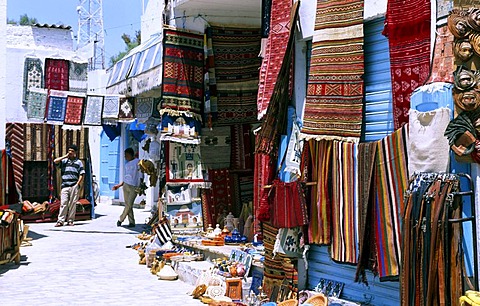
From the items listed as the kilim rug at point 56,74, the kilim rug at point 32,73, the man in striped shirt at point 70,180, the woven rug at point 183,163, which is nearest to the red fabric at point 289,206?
the woven rug at point 183,163

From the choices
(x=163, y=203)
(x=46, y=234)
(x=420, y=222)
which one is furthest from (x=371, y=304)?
(x=46, y=234)

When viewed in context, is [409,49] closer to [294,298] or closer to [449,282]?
[449,282]

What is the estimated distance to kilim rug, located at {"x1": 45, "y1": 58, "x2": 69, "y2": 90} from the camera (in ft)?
64.6

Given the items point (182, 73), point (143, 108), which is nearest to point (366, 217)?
point (182, 73)

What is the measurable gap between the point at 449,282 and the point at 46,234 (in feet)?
35.3

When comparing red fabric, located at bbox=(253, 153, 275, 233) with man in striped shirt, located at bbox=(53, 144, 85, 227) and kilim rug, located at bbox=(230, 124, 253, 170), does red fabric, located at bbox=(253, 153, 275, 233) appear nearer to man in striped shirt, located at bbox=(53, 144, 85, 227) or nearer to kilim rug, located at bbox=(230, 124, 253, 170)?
kilim rug, located at bbox=(230, 124, 253, 170)

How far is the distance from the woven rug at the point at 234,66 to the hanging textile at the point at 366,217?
15.6 ft

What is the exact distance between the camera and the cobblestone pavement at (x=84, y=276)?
7.18 meters

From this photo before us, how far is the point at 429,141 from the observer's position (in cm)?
429

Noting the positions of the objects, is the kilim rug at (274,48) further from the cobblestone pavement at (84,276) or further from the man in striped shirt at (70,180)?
the man in striped shirt at (70,180)

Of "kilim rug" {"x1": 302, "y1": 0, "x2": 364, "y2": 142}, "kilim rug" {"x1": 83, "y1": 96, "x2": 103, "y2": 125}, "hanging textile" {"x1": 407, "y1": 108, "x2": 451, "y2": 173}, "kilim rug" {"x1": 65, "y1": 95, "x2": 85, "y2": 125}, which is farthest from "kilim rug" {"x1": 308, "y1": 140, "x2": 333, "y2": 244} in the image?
"kilim rug" {"x1": 65, "y1": 95, "x2": 85, "y2": 125}

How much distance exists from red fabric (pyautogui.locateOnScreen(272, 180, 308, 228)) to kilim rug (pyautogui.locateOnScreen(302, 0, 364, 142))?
53 centimetres

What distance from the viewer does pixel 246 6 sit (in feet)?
31.3

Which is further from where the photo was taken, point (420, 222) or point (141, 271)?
point (141, 271)
